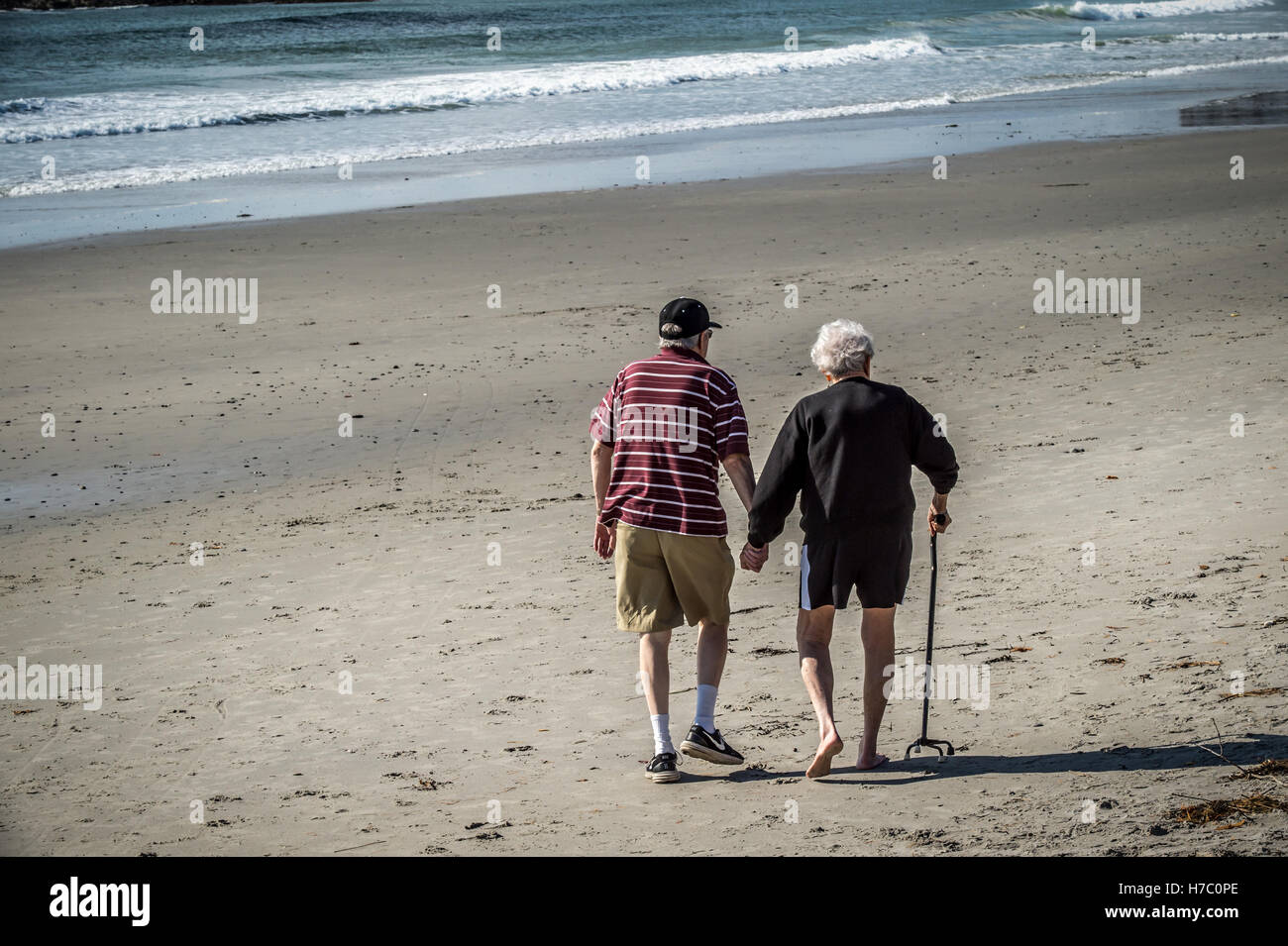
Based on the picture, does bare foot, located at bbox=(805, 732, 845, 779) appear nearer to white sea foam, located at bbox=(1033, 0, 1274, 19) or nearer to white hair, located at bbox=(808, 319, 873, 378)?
white hair, located at bbox=(808, 319, 873, 378)

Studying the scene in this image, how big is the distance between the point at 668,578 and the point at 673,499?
301mm

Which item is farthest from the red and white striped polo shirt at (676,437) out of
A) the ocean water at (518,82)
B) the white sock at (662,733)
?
the ocean water at (518,82)

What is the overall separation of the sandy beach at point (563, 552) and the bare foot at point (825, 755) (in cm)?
5

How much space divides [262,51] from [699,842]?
48436mm

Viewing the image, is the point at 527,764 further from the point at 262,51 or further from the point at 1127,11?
the point at 1127,11

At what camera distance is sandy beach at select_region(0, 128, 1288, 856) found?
15.5ft

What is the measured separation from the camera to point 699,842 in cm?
432

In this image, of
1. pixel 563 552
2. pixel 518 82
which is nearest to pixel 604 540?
pixel 563 552

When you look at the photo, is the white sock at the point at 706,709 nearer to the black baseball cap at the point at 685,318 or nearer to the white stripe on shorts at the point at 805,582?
the white stripe on shorts at the point at 805,582

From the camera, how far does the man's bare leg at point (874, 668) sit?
4.83 meters

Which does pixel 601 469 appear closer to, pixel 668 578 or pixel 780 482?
pixel 668 578

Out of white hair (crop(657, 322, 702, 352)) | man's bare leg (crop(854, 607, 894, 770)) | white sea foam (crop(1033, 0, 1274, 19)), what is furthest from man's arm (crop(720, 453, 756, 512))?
white sea foam (crop(1033, 0, 1274, 19))

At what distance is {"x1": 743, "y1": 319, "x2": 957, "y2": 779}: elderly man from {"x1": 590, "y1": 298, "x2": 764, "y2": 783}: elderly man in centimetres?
19

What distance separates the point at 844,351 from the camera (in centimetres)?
476
